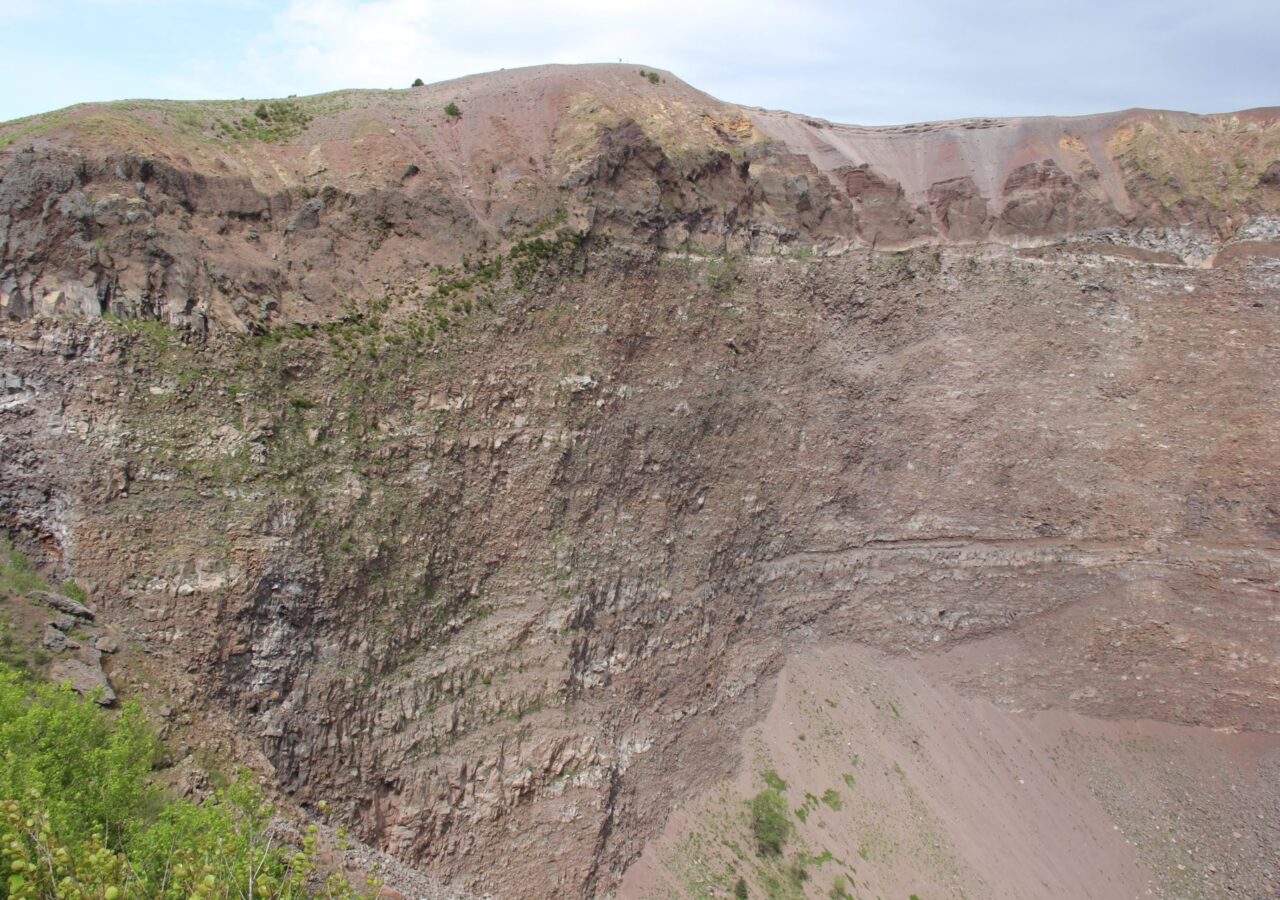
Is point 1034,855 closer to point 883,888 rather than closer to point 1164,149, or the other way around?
point 883,888

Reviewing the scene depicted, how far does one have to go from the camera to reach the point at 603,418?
26.6 meters

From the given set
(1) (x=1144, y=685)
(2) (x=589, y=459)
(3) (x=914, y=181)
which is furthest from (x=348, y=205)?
(1) (x=1144, y=685)

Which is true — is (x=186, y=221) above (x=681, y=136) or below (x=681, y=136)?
below

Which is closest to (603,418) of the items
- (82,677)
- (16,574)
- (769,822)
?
(769,822)

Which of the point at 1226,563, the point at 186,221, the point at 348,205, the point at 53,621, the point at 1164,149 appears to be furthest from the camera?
the point at 1164,149

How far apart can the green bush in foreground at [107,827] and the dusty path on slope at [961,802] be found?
14009 mm

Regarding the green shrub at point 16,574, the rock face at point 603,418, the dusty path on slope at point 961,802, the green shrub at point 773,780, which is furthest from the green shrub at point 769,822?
the green shrub at point 16,574

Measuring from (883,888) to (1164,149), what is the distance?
34.3 meters

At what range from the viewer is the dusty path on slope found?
25.4 meters

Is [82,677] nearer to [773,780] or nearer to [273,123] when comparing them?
[273,123]

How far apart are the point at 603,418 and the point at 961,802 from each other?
62.4ft

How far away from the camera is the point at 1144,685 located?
31266 mm

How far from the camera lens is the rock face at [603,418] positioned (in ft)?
66.5

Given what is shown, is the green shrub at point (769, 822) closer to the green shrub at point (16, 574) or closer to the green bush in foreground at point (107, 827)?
the green bush in foreground at point (107, 827)
